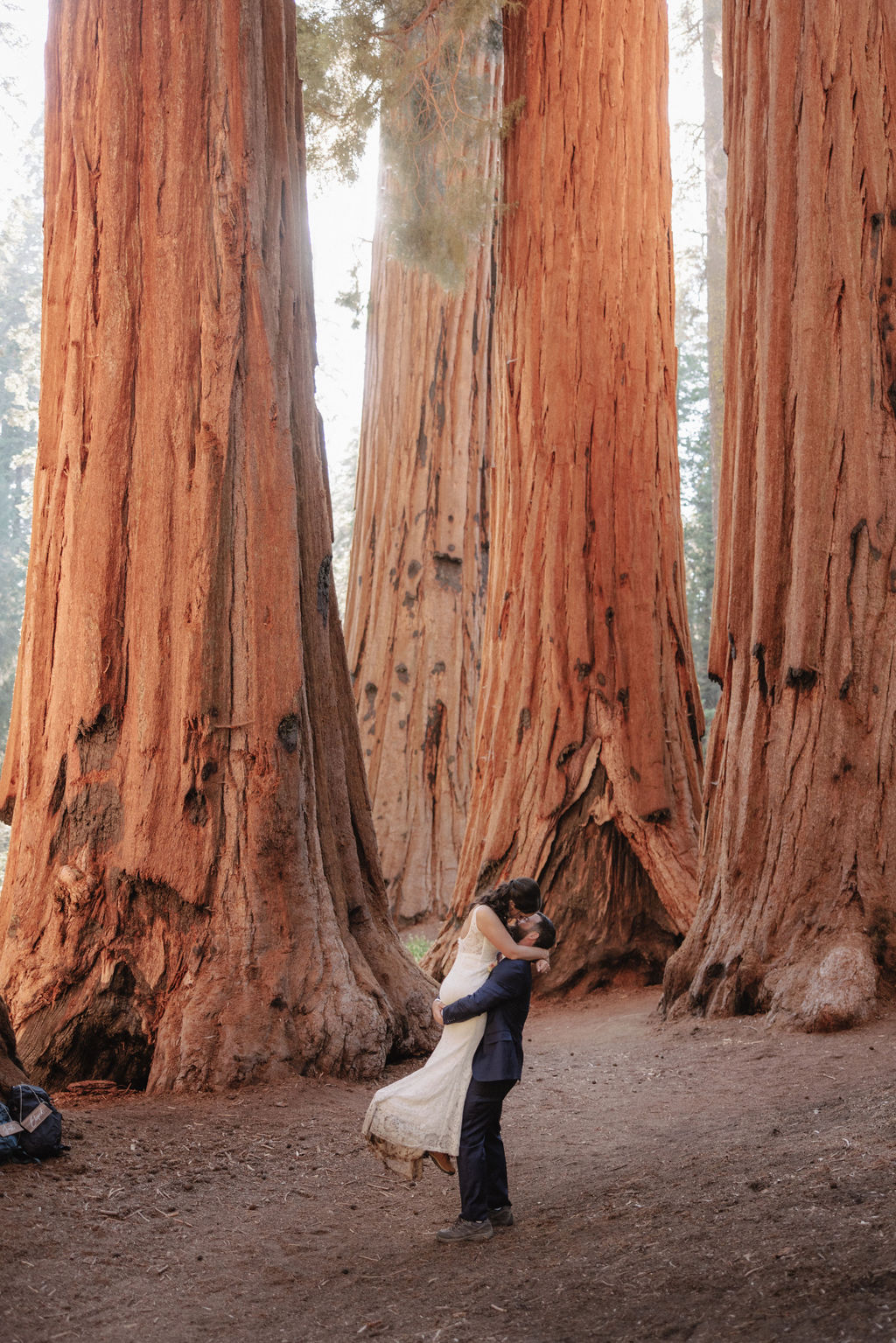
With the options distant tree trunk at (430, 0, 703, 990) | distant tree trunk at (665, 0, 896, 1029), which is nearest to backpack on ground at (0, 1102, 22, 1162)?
distant tree trunk at (665, 0, 896, 1029)

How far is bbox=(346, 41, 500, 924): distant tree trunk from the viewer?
9922 millimetres

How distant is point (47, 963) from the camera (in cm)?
475

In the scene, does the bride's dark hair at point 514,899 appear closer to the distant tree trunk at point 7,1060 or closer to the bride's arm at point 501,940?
the bride's arm at point 501,940

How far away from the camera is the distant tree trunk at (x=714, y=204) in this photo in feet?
66.2

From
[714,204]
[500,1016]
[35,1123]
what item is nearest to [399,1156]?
[500,1016]

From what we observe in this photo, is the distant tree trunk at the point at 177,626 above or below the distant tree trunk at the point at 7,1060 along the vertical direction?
above

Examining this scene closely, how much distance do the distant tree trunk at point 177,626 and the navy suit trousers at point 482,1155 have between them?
154cm

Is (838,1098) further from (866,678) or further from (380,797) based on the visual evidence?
(380,797)

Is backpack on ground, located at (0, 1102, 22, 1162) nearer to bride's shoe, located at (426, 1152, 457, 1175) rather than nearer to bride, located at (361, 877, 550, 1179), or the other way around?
bride, located at (361, 877, 550, 1179)

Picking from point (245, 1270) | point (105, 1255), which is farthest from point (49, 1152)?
point (245, 1270)

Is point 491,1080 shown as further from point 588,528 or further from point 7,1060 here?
point 588,528

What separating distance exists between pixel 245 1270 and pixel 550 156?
291 inches

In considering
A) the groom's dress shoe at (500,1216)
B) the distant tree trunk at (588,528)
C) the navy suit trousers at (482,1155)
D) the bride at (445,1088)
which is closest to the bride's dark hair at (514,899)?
the bride at (445,1088)

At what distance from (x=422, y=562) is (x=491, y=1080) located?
738 cm
